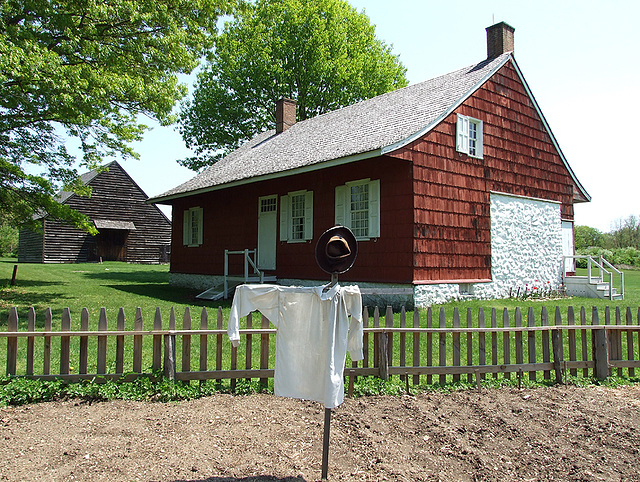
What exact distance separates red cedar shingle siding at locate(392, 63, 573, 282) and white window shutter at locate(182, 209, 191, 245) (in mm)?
11397

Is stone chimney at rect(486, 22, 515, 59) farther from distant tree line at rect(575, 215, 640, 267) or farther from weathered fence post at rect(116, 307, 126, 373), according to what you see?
distant tree line at rect(575, 215, 640, 267)

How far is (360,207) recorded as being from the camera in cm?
1378

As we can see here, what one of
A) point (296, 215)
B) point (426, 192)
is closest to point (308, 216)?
point (296, 215)

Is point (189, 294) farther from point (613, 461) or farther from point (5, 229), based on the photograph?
point (5, 229)

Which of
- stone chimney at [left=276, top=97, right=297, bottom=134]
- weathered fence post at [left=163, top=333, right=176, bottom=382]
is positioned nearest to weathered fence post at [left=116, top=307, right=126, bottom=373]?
weathered fence post at [left=163, top=333, right=176, bottom=382]

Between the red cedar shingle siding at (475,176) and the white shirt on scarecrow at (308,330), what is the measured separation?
880 centimetres

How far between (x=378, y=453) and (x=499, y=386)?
235 centimetres

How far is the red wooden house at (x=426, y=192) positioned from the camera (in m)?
12.7

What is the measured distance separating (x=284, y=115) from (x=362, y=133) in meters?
9.41

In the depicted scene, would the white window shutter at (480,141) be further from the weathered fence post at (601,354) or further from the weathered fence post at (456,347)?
the weathered fence post at (456,347)

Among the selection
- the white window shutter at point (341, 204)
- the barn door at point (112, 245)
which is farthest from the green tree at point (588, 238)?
the white window shutter at point (341, 204)

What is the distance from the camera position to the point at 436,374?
19.4 ft

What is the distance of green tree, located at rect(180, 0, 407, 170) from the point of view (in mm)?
31812

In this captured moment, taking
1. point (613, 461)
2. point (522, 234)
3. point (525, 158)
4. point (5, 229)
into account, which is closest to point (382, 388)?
point (613, 461)
